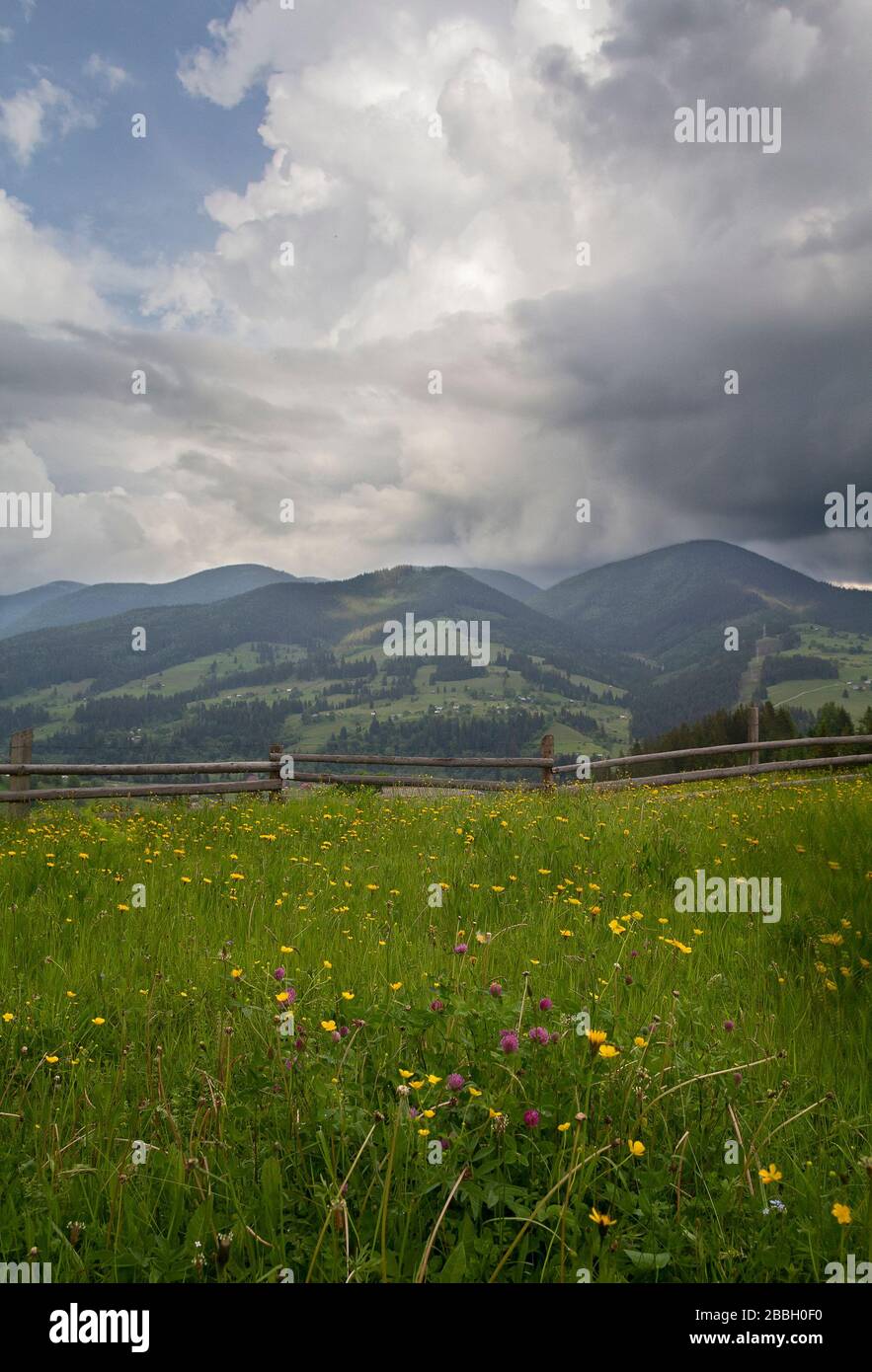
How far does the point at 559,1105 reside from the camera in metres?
2.19

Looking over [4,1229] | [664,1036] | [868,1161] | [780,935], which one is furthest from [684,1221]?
[780,935]

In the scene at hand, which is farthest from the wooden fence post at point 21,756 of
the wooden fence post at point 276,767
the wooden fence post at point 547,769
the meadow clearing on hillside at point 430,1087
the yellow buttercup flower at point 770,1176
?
the yellow buttercup flower at point 770,1176

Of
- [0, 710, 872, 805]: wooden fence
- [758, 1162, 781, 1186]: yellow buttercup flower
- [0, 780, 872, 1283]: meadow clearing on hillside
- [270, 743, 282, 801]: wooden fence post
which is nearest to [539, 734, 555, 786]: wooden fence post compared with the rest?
[0, 710, 872, 805]: wooden fence

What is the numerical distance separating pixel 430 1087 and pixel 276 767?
11303 mm

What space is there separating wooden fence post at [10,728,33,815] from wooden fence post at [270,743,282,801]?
3971 mm

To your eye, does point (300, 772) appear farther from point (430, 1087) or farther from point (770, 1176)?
point (770, 1176)

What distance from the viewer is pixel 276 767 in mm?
13180

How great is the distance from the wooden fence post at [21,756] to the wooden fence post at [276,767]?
3.97 meters

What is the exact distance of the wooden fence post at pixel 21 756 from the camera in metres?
11.5

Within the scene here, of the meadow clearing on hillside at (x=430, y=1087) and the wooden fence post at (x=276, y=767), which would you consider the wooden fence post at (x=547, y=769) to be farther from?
the meadow clearing on hillside at (x=430, y=1087)

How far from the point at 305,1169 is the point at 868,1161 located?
1582 millimetres
